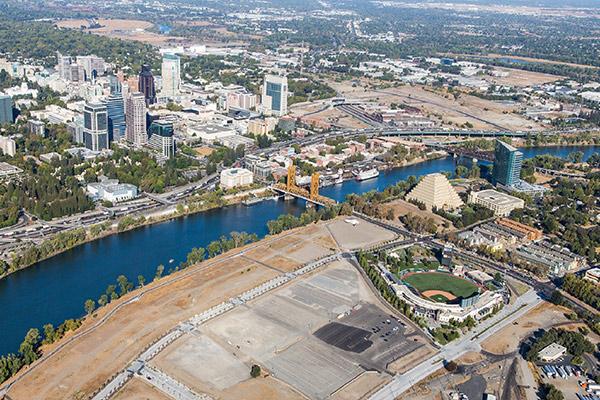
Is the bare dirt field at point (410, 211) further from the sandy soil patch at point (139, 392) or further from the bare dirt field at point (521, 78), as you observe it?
the bare dirt field at point (521, 78)

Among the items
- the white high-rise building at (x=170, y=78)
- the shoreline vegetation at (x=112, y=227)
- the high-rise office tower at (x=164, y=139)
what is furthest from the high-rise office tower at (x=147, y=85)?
the shoreline vegetation at (x=112, y=227)

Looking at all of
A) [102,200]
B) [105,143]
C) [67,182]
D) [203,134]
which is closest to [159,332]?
[102,200]

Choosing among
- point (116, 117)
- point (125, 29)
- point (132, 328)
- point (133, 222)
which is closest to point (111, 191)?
point (133, 222)

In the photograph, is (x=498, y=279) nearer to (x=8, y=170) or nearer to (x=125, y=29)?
(x=8, y=170)

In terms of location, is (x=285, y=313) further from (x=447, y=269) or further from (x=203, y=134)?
(x=203, y=134)

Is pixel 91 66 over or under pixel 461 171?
over
